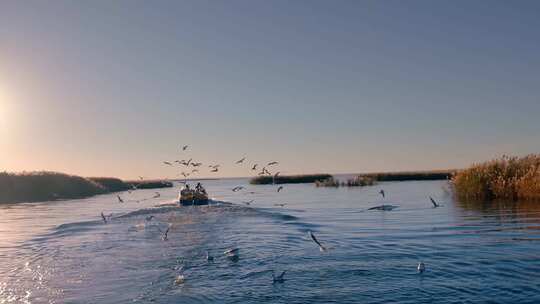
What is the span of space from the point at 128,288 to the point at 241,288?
2.51 m

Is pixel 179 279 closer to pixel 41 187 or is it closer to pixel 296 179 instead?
pixel 41 187

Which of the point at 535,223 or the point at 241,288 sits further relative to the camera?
the point at 535,223

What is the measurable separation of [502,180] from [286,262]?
2465 cm

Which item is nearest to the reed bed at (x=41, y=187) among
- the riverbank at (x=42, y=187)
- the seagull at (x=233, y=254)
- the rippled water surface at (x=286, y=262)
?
the riverbank at (x=42, y=187)

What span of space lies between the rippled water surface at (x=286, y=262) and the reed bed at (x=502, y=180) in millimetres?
8468

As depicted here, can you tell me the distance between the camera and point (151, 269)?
1327 cm

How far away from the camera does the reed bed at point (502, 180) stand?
103 feet

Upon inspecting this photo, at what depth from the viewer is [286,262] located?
13.6 m

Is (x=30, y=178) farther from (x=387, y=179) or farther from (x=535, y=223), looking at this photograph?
(x=535, y=223)

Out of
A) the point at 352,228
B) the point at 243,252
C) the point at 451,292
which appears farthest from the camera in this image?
the point at 352,228

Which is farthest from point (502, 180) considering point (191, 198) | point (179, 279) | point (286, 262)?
point (179, 279)

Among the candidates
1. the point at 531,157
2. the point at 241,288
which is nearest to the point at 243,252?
the point at 241,288

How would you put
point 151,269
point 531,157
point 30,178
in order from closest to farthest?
1. point 151,269
2. point 531,157
3. point 30,178

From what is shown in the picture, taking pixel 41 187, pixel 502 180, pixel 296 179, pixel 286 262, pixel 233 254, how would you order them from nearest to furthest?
pixel 286 262 → pixel 233 254 → pixel 502 180 → pixel 41 187 → pixel 296 179
